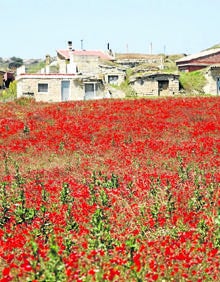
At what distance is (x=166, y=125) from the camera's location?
28562 mm

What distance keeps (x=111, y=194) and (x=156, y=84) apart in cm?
3693

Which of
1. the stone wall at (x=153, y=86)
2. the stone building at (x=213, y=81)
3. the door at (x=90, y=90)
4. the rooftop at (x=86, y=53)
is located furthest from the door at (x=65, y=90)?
the stone building at (x=213, y=81)

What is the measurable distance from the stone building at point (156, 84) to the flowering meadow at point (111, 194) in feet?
54.4

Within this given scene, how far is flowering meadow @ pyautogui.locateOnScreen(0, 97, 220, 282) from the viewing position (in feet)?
28.4

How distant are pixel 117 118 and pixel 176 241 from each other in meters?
21.2

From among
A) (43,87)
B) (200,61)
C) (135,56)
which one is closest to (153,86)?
(43,87)

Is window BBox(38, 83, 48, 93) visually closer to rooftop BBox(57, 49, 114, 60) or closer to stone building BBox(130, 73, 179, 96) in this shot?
stone building BBox(130, 73, 179, 96)

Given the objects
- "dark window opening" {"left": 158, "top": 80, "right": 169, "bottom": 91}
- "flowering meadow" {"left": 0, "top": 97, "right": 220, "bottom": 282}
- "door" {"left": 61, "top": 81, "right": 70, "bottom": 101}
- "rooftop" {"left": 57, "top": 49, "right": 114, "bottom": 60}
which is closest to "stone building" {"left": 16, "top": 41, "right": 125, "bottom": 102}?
"door" {"left": 61, "top": 81, "right": 70, "bottom": 101}

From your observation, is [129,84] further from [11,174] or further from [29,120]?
[11,174]

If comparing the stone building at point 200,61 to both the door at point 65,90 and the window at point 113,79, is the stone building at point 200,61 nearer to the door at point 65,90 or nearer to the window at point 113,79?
the window at point 113,79

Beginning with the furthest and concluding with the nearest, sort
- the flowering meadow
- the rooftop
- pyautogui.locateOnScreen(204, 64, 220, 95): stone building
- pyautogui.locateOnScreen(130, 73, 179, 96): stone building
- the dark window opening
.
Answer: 1. the rooftop
2. pyautogui.locateOnScreen(204, 64, 220, 95): stone building
3. the dark window opening
4. pyautogui.locateOnScreen(130, 73, 179, 96): stone building
5. the flowering meadow

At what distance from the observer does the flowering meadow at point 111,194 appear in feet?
28.4

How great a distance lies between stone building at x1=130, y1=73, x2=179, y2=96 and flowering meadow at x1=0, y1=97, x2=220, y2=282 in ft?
54.4

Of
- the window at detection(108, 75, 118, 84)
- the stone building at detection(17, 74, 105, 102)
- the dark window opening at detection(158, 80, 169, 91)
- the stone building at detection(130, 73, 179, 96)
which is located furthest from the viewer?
the window at detection(108, 75, 118, 84)
